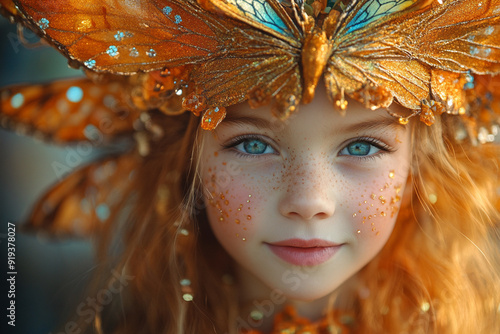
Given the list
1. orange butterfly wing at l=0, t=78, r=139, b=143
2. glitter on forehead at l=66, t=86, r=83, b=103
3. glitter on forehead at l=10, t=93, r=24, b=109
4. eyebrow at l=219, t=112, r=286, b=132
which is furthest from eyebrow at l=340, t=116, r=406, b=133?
glitter on forehead at l=10, t=93, r=24, b=109

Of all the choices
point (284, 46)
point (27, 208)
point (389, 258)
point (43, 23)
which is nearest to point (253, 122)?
point (284, 46)

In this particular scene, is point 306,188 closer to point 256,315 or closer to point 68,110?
point 256,315

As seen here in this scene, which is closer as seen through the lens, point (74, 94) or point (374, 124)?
point (374, 124)

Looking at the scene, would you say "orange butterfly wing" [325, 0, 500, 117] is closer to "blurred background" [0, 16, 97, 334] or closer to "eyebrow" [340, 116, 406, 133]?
"eyebrow" [340, 116, 406, 133]

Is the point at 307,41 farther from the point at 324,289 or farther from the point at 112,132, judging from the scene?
the point at 112,132

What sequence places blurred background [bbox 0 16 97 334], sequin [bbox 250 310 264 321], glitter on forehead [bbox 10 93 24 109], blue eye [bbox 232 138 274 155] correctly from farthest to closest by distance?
blurred background [bbox 0 16 97 334] → glitter on forehead [bbox 10 93 24 109] → sequin [bbox 250 310 264 321] → blue eye [bbox 232 138 274 155]

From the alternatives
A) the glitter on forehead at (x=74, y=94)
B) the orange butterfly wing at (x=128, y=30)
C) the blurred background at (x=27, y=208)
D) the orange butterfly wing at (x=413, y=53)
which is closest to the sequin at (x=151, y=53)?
the orange butterfly wing at (x=128, y=30)

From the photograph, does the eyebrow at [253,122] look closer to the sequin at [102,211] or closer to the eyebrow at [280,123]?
the eyebrow at [280,123]
